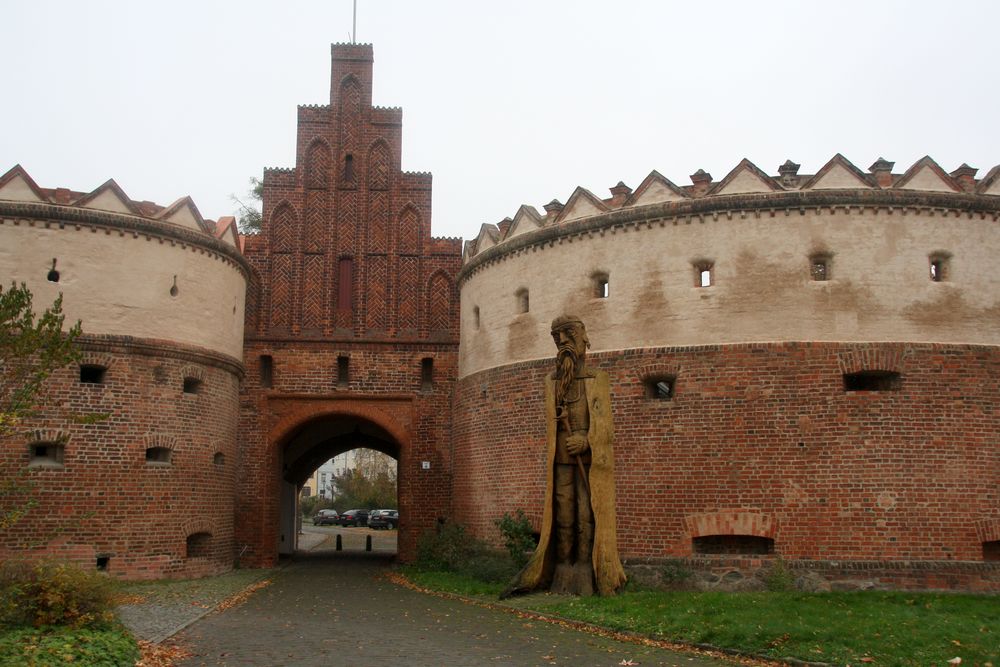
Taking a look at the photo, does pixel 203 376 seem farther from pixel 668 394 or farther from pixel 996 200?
pixel 996 200

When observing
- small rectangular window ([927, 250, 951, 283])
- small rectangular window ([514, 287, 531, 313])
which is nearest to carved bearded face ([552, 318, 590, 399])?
small rectangular window ([514, 287, 531, 313])

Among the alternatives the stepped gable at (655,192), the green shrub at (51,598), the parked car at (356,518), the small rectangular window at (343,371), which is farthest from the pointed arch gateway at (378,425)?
the parked car at (356,518)

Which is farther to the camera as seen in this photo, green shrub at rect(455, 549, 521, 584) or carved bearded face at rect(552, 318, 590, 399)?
green shrub at rect(455, 549, 521, 584)

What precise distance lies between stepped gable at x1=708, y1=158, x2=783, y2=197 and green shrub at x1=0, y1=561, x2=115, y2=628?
12.3 m

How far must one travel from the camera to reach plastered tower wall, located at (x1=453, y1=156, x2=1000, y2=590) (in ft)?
51.5

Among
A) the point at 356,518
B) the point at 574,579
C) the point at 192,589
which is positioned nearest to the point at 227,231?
the point at 192,589

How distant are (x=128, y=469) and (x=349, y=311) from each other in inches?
296

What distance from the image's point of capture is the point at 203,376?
2062cm

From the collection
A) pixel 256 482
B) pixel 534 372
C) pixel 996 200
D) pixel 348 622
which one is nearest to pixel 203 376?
pixel 256 482

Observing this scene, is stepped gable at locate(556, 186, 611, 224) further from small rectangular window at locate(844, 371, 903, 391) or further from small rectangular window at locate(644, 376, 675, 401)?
small rectangular window at locate(844, 371, 903, 391)

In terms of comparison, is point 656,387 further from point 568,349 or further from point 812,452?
point 568,349

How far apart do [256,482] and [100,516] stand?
5.16 meters

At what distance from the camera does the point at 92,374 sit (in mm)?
19188

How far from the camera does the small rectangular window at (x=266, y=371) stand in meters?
23.8
